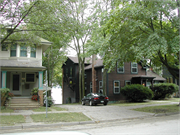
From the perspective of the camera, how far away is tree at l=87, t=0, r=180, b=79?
12508 mm

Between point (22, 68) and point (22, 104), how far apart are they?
3457 millimetres

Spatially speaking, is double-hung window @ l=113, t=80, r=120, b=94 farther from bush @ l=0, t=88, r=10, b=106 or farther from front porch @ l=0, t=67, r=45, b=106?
bush @ l=0, t=88, r=10, b=106

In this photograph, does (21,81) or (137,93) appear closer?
(21,81)

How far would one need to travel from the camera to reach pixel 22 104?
16609 millimetres

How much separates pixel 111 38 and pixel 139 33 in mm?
2338

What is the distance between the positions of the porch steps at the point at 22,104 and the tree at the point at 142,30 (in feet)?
25.3

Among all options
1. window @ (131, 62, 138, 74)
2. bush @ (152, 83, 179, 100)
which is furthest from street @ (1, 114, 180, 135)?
bush @ (152, 83, 179, 100)

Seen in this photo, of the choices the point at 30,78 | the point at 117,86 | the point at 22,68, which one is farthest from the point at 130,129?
the point at 117,86

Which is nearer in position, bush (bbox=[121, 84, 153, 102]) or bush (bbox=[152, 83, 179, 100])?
bush (bbox=[121, 84, 153, 102])

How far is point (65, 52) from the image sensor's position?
31.5m

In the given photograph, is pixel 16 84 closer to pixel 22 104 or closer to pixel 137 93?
pixel 22 104

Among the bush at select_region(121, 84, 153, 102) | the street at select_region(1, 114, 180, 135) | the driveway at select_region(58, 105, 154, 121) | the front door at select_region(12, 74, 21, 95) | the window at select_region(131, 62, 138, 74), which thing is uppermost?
the window at select_region(131, 62, 138, 74)

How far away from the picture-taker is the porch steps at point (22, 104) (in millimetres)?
16156

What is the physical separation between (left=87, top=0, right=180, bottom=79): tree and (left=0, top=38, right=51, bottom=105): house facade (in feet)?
24.8
